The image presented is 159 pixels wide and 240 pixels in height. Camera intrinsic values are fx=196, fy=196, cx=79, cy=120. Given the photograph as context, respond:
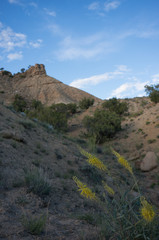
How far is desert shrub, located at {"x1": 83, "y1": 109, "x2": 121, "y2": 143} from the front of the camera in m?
21.1

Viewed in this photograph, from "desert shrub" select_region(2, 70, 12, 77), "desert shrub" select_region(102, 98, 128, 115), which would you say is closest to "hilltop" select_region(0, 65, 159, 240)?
"desert shrub" select_region(102, 98, 128, 115)

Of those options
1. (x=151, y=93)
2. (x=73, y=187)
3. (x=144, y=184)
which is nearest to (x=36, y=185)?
(x=73, y=187)

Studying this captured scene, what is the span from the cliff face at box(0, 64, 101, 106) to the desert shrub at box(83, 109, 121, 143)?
2713 cm

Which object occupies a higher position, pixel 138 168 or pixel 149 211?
pixel 149 211

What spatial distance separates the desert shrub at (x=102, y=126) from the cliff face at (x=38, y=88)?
89.0ft

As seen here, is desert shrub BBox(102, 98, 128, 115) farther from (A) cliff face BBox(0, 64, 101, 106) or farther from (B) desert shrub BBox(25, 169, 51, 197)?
(B) desert shrub BBox(25, 169, 51, 197)

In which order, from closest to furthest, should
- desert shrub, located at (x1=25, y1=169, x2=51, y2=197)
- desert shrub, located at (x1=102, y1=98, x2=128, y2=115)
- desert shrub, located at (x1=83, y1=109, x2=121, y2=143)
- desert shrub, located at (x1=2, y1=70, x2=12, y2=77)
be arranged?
desert shrub, located at (x1=25, y1=169, x2=51, y2=197) → desert shrub, located at (x1=83, y1=109, x2=121, y2=143) → desert shrub, located at (x1=102, y1=98, x2=128, y2=115) → desert shrub, located at (x1=2, y1=70, x2=12, y2=77)

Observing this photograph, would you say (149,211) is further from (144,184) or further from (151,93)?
(151,93)

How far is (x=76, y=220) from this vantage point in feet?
11.4

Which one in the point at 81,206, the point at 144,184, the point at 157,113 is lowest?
the point at 144,184

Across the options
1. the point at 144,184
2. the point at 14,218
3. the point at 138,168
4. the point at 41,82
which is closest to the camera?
the point at 14,218

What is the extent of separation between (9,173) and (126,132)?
18.2 meters

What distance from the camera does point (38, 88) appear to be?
185ft

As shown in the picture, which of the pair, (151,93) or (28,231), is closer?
(28,231)
